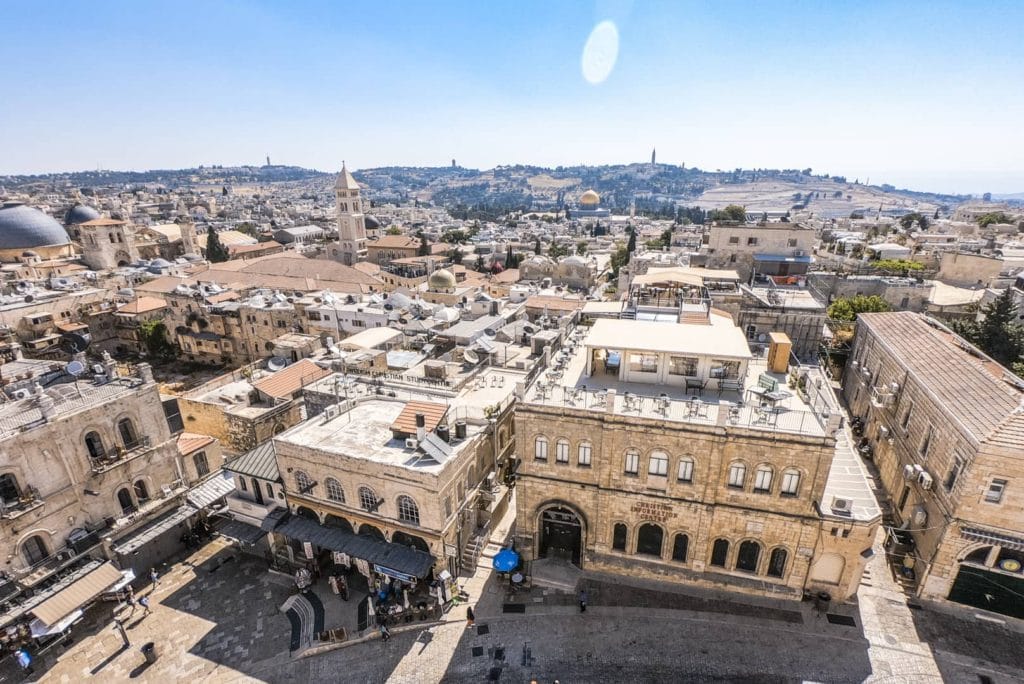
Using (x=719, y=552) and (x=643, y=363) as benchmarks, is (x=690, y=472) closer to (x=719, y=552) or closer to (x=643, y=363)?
(x=719, y=552)

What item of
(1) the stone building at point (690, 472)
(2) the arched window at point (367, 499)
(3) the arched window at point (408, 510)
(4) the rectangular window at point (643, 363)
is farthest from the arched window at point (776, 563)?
(2) the arched window at point (367, 499)

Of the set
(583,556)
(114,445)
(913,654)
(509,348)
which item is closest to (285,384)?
(114,445)

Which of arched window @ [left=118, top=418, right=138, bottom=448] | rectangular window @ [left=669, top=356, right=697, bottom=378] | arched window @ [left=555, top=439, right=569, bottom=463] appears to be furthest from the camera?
arched window @ [left=118, top=418, right=138, bottom=448]

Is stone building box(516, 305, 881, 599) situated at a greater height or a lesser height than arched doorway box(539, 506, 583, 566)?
greater

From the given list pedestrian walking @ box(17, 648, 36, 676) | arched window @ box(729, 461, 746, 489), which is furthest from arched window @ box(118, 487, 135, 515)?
arched window @ box(729, 461, 746, 489)

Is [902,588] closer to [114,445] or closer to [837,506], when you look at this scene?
[837,506]

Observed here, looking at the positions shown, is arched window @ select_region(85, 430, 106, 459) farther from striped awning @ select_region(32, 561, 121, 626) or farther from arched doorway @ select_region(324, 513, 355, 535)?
arched doorway @ select_region(324, 513, 355, 535)
